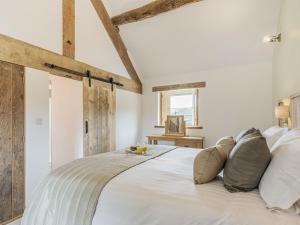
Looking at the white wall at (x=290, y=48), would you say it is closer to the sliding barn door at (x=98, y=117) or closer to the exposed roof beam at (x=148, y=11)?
the exposed roof beam at (x=148, y=11)

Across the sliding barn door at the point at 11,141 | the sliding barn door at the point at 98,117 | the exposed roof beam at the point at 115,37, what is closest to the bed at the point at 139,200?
the sliding barn door at the point at 11,141

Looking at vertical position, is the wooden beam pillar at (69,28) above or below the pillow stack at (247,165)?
above

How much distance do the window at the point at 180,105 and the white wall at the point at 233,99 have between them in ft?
0.72

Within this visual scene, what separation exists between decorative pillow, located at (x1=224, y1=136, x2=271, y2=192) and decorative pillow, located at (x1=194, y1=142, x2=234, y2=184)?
16 centimetres

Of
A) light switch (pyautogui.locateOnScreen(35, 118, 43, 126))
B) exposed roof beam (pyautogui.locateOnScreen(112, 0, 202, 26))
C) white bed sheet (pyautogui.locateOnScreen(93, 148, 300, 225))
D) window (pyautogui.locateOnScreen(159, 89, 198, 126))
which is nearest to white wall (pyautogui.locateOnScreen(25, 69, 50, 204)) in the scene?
light switch (pyautogui.locateOnScreen(35, 118, 43, 126))

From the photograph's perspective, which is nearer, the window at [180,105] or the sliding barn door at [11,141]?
the sliding barn door at [11,141]

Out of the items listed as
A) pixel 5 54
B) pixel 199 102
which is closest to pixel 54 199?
pixel 5 54

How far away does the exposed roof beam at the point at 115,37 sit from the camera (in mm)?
3741

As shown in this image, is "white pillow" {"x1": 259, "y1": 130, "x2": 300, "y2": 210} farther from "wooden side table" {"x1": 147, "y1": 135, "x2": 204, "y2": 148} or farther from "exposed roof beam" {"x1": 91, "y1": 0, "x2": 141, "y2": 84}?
"exposed roof beam" {"x1": 91, "y1": 0, "x2": 141, "y2": 84}

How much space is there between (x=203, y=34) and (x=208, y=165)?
3.17 m

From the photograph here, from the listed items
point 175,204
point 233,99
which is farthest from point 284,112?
point 175,204

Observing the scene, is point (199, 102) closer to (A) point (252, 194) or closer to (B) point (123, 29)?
(B) point (123, 29)

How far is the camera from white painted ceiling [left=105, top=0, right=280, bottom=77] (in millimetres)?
3213

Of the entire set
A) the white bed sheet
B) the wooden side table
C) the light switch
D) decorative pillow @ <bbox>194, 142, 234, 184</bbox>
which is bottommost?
the wooden side table
